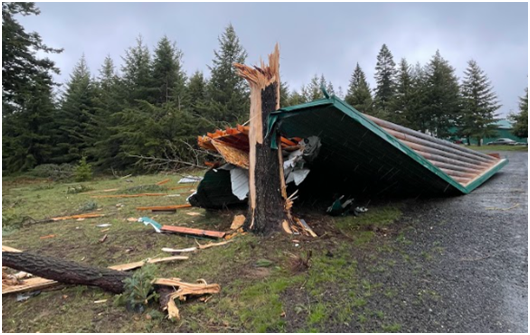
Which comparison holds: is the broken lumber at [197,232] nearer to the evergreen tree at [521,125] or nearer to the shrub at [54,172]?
the shrub at [54,172]

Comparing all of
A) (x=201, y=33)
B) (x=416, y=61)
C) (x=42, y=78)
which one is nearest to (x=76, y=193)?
(x=201, y=33)

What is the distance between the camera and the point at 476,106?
2291 cm

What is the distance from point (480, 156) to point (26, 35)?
68.1 feet

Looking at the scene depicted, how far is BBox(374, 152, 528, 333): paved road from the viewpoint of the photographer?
6.40ft

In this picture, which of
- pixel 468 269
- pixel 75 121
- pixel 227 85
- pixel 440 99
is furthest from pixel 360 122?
pixel 440 99

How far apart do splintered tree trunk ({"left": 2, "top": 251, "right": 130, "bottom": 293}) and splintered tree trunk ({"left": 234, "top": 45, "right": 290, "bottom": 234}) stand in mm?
1663

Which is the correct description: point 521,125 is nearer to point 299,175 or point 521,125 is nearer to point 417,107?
point 417,107

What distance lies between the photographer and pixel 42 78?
16938mm

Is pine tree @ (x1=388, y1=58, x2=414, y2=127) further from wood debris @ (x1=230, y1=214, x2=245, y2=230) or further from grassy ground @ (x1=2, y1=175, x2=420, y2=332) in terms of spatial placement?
wood debris @ (x1=230, y1=214, x2=245, y2=230)

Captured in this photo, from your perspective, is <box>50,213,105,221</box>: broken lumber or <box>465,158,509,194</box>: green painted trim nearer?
<box>465,158,509,194</box>: green painted trim

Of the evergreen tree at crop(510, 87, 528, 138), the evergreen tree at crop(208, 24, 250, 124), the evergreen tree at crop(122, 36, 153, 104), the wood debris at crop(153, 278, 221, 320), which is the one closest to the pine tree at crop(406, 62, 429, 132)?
the evergreen tree at crop(510, 87, 528, 138)

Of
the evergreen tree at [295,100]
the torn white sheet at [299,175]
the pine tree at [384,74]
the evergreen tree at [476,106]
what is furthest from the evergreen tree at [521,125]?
the torn white sheet at [299,175]

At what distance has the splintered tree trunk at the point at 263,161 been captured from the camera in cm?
371

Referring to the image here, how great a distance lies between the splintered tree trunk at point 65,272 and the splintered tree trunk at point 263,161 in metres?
1.66
